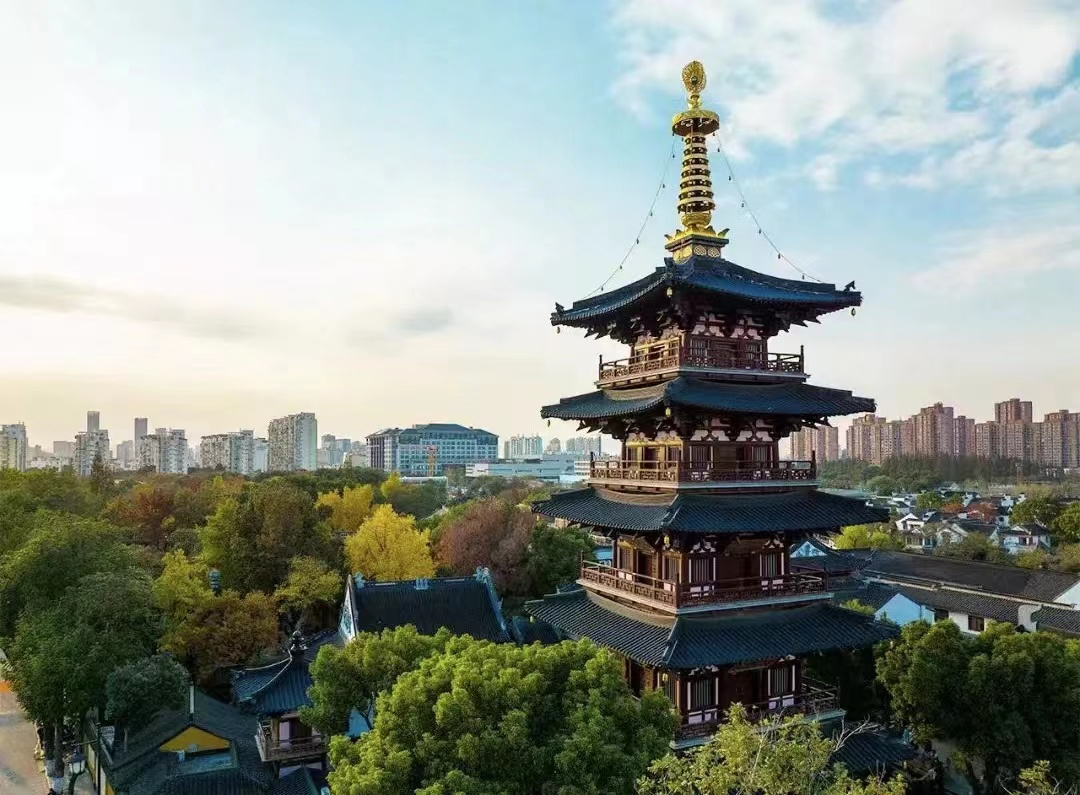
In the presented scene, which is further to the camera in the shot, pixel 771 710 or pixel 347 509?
pixel 347 509

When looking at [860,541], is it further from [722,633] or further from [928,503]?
[722,633]

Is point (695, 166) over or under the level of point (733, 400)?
over

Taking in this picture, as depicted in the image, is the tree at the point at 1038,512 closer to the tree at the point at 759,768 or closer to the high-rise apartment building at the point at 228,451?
the tree at the point at 759,768

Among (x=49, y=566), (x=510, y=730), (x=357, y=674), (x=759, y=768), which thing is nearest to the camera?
(x=759, y=768)

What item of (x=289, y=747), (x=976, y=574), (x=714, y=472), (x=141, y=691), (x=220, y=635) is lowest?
(x=289, y=747)

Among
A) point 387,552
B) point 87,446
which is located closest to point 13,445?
point 87,446

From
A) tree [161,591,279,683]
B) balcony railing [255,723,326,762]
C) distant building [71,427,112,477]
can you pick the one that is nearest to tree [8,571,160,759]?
tree [161,591,279,683]

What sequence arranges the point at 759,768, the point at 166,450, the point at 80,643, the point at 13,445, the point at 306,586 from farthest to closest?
the point at 166,450 < the point at 13,445 < the point at 306,586 < the point at 80,643 < the point at 759,768
